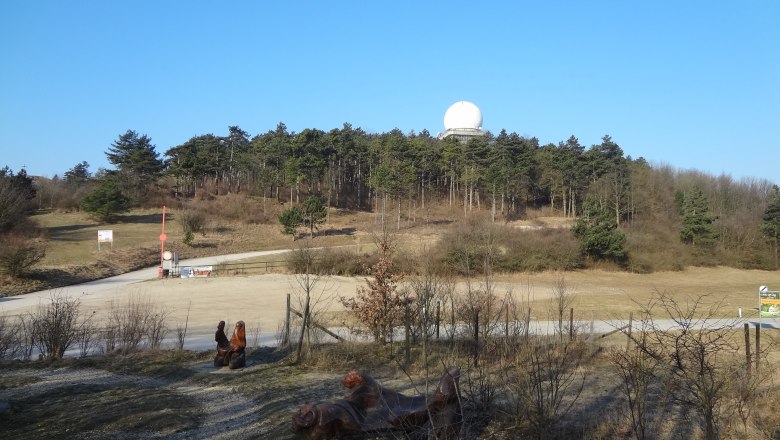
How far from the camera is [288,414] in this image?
26.0 feet

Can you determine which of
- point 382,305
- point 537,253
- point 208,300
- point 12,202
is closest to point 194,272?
point 208,300

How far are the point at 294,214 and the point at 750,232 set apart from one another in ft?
159

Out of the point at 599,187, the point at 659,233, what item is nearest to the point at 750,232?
the point at 659,233

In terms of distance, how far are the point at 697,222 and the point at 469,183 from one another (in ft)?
90.7

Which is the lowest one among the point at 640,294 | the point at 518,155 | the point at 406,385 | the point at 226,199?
the point at 640,294

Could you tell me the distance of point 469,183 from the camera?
3022 inches

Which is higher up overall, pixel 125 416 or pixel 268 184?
pixel 268 184

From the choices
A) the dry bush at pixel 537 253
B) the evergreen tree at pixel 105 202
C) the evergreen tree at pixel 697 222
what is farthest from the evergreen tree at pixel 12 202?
the evergreen tree at pixel 697 222

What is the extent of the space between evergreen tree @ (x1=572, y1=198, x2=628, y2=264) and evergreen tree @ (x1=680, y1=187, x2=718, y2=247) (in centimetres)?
1144

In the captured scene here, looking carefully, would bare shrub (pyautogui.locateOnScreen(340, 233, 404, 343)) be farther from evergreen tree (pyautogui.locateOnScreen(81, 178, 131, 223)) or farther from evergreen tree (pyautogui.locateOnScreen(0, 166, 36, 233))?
evergreen tree (pyautogui.locateOnScreen(81, 178, 131, 223))

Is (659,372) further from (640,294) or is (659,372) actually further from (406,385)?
(640,294)

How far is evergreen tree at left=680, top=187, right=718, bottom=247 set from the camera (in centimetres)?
5979

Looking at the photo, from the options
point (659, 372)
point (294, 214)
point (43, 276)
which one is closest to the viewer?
point (659, 372)

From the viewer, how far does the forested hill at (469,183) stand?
201 feet
